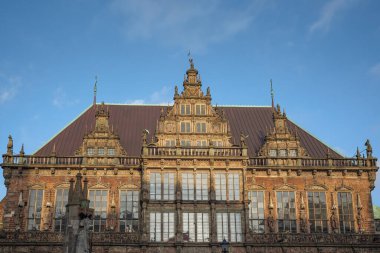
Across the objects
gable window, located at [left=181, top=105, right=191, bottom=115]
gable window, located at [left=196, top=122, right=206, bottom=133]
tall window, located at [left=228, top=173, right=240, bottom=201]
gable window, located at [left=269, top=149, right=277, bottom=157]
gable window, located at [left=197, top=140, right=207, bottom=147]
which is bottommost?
tall window, located at [left=228, top=173, right=240, bottom=201]

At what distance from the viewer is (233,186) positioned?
35312 millimetres

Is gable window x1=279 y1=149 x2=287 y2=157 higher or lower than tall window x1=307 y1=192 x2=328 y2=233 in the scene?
higher

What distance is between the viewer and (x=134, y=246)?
3359 centimetres

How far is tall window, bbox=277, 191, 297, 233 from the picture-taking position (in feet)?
118

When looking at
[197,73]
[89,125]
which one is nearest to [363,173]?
[197,73]

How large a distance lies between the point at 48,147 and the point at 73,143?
1796 millimetres

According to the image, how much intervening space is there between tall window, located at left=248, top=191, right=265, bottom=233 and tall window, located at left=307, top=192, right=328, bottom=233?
334cm

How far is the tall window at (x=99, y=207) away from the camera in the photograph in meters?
35.1

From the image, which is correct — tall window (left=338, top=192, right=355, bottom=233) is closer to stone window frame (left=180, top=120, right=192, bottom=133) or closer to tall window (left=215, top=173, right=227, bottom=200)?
tall window (left=215, top=173, right=227, bottom=200)

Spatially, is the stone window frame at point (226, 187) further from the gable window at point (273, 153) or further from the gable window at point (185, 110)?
the gable window at point (185, 110)

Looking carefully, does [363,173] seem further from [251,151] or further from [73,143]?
[73,143]

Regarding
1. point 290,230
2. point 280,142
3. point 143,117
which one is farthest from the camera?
point 143,117

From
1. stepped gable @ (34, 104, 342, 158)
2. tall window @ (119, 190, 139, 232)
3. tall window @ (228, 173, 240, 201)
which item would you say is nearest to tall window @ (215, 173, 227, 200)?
tall window @ (228, 173, 240, 201)

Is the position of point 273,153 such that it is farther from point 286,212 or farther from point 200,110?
point 200,110
